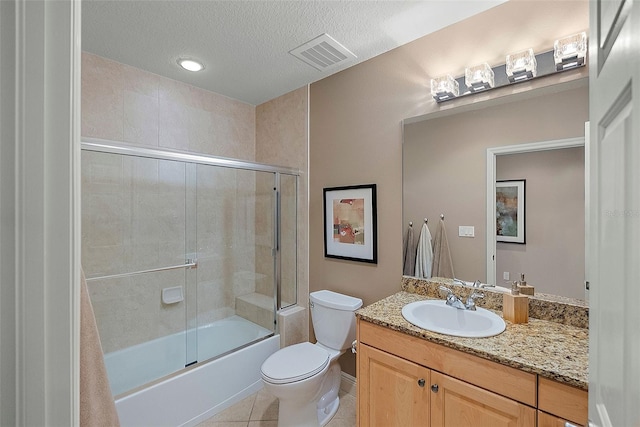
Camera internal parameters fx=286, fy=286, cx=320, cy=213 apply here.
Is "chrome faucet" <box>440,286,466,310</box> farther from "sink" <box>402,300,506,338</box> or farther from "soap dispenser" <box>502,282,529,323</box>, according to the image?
"soap dispenser" <box>502,282,529,323</box>

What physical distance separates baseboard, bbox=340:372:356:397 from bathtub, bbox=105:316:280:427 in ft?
1.93

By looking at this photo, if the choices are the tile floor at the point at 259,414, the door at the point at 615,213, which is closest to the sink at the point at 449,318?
the door at the point at 615,213

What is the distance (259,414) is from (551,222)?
6.88ft

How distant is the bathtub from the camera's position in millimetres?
1687

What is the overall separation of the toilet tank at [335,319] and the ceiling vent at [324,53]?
1.67m

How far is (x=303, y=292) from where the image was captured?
2502 mm

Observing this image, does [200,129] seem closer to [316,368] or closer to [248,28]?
[248,28]

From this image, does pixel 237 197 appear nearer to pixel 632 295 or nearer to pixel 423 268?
pixel 423 268

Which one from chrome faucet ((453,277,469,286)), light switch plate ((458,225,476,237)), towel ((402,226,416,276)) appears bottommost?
chrome faucet ((453,277,469,286))

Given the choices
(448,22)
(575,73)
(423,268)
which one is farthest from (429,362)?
(448,22)

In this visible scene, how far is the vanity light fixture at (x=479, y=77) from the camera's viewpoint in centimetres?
152
